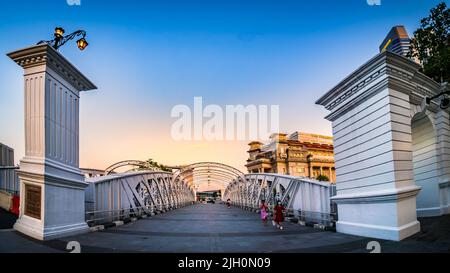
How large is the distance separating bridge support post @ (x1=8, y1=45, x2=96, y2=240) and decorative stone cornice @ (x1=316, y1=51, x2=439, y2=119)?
10.3 meters

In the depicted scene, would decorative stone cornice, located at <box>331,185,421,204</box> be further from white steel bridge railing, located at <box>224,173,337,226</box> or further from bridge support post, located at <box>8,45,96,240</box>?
bridge support post, located at <box>8,45,96,240</box>

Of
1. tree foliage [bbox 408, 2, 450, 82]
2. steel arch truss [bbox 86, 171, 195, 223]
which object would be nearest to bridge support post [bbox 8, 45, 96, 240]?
steel arch truss [bbox 86, 171, 195, 223]

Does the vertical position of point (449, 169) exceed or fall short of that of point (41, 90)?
it falls short

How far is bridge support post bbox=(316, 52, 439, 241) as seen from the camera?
9867mm

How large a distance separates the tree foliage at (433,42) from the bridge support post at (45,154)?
18.9 metres

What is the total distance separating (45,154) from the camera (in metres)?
9.53

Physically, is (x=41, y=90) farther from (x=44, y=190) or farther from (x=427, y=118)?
(x=427, y=118)

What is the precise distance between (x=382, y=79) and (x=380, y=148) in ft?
7.58

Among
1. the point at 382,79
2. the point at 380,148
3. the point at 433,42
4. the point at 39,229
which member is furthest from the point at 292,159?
the point at 39,229

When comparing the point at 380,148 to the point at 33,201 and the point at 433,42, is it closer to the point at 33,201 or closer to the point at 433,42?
the point at 33,201
